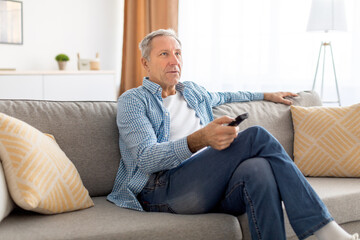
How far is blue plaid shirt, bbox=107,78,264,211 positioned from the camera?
1.75m

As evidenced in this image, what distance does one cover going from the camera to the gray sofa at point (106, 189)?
1.61 meters

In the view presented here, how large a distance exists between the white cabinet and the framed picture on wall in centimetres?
67

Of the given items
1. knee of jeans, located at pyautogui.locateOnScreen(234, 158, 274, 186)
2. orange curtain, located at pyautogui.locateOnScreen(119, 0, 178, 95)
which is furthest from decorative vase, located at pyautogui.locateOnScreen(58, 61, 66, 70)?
knee of jeans, located at pyautogui.locateOnScreen(234, 158, 274, 186)

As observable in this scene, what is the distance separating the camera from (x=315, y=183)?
7.29ft

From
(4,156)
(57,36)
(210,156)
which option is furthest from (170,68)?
(57,36)

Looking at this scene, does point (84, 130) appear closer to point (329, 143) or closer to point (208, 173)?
point (208, 173)

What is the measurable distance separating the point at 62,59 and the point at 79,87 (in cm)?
44

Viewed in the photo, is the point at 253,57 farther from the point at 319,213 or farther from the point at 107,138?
the point at 319,213

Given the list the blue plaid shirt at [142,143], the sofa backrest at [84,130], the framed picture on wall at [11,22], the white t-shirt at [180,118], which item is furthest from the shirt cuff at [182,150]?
the framed picture on wall at [11,22]

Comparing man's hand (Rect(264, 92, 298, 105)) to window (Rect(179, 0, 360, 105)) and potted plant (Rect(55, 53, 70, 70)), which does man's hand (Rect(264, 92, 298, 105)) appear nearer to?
window (Rect(179, 0, 360, 105))

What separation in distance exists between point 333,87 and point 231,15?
4.06ft

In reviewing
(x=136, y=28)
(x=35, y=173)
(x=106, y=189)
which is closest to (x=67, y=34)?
(x=136, y=28)

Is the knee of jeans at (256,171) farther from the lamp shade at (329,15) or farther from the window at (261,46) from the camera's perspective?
the window at (261,46)

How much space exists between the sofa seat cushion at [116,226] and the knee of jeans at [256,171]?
199mm
